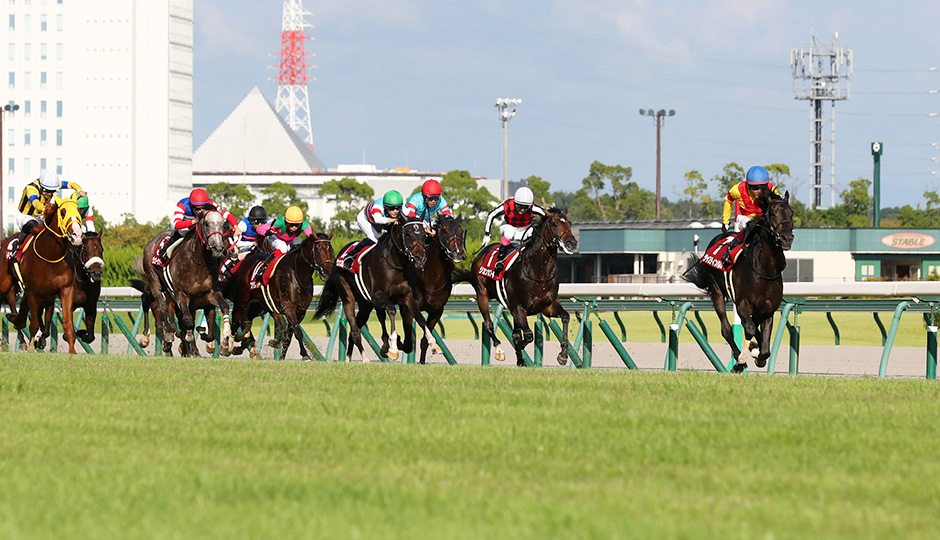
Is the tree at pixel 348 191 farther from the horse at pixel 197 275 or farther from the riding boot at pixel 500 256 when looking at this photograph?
the riding boot at pixel 500 256

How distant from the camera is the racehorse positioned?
520 inches

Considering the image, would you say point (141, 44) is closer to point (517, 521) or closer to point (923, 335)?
point (923, 335)

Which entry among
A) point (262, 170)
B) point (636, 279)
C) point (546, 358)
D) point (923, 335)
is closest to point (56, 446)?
point (546, 358)

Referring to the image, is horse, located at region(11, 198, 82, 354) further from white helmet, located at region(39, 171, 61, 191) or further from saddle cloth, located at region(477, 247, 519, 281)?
saddle cloth, located at region(477, 247, 519, 281)

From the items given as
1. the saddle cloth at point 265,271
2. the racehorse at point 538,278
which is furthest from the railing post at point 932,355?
the saddle cloth at point 265,271

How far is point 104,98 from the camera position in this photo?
102 meters

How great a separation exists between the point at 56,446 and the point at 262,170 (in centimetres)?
14248

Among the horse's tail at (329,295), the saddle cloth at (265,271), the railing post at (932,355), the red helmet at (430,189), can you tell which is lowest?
the railing post at (932,355)

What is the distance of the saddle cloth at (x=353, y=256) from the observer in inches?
571

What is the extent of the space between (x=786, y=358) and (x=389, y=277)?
24.9 feet

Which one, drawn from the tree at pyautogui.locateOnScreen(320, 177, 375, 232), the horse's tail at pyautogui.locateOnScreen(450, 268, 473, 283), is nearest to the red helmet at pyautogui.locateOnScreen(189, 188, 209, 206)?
the horse's tail at pyautogui.locateOnScreen(450, 268, 473, 283)

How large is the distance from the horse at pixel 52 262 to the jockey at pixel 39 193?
0.25 meters

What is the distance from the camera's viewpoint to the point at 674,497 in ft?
16.4

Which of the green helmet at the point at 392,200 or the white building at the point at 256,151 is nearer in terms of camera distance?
the green helmet at the point at 392,200
